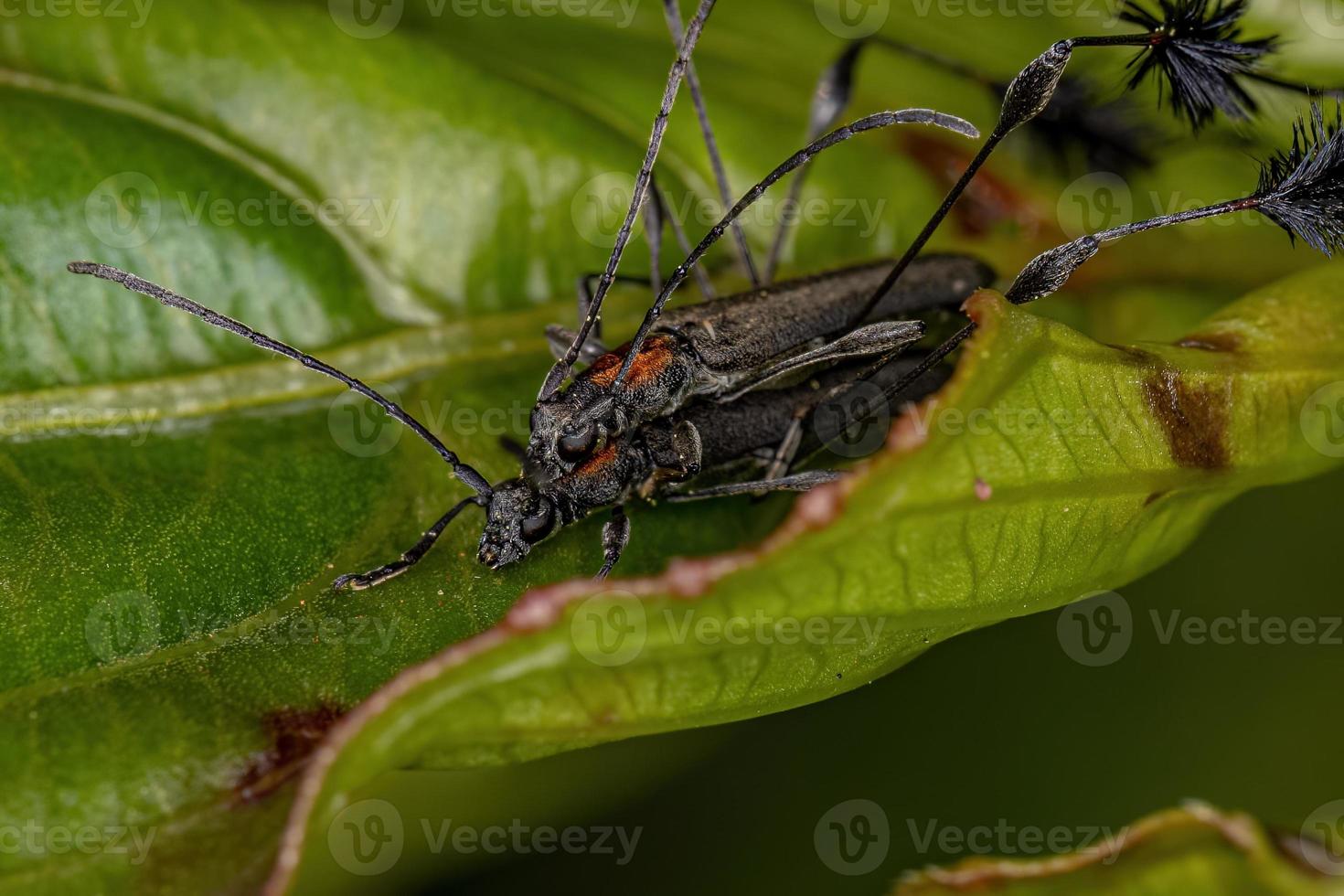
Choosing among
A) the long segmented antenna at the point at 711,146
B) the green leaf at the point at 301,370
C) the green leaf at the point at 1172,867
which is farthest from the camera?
the long segmented antenna at the point at 711,146

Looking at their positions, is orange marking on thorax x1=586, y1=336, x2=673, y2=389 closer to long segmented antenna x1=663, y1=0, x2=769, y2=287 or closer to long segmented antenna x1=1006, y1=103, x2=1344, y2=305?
long segmented antenna x1=663, y1=0, x2=769, y2=287

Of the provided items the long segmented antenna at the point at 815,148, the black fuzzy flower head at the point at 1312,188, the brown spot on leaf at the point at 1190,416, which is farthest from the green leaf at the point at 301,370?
the long segmented antenna at the point at 815,148

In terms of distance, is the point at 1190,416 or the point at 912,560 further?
the point at 1190,416

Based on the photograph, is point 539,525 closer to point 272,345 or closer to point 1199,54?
point 272,345

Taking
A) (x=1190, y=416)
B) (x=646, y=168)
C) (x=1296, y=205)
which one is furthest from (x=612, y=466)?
(x=1296, y=205)

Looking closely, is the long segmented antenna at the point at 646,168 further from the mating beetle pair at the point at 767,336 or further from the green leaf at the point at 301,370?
the green leaf at the point at 301,370

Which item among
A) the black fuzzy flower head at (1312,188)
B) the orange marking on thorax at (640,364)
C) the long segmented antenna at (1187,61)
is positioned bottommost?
the black fuzzy flower head at (1312,188)
